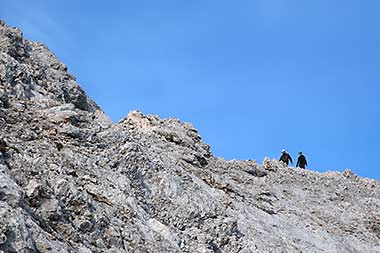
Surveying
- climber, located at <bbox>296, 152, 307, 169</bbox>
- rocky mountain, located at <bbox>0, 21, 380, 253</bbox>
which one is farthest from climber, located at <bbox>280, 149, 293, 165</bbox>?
rocky mountain, located at <bbox>0, 21, 380, 253</bbox>

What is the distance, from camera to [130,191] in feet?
72.1

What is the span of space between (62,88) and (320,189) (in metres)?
18.4

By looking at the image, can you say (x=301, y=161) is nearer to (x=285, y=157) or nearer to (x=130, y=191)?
(x=285, y=157)

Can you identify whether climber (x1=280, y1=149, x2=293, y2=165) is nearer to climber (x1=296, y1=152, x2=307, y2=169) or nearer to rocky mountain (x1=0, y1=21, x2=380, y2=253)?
climber (x1=296, y1=152, x2=307, y2=169)

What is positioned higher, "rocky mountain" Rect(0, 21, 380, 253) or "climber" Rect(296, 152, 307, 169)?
"climber" Rect(296, 152, 307, 169)

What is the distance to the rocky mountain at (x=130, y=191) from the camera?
16.7 meters

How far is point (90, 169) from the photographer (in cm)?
2170

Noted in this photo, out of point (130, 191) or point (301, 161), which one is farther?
point (301, 161)

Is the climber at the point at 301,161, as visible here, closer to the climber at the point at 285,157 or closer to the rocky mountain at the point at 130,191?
the climber at the point at 285,157

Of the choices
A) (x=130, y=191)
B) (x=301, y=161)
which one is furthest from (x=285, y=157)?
(x=130, y=191)

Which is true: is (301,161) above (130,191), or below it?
above

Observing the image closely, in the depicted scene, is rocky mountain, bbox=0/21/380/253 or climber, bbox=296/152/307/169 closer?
rocky mountain, bbox=0/21/380/253

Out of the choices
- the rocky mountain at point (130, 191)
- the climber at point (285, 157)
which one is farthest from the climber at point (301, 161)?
the rocky mountain at point (130, 191)

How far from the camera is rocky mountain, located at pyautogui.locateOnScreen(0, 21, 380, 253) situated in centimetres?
1672
